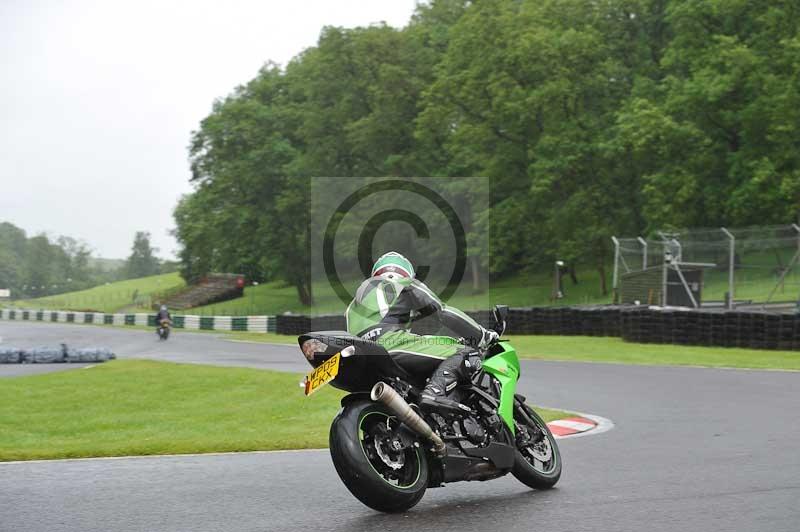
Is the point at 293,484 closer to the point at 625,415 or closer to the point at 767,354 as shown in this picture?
the point at 625,415

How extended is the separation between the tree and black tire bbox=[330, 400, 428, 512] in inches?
6706

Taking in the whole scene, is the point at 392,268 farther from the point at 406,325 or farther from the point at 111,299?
the point at 111,299

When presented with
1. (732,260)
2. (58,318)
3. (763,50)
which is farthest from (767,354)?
(58,318)

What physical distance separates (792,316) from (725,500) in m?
17.0

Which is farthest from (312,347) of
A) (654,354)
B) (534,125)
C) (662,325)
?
(534,125)

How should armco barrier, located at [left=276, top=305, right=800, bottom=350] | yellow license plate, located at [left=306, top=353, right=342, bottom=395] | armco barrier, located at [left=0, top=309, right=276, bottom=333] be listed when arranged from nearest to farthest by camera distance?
yellow license plate, located at [left=306, top=353, right=342, bottom=395], armco barrier, located at [left=276, top=305, right=800, bottom=350], armco barrier, located at [left=0, top=309, right=276, bottom=333]

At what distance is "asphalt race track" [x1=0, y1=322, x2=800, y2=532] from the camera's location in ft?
19.7

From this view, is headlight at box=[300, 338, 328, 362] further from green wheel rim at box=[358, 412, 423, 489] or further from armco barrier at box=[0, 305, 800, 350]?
armco barrier at box=[0, 305, 800, 350]

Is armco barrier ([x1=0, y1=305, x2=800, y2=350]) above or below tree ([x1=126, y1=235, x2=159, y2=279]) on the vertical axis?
below

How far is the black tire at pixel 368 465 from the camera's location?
19.8ft

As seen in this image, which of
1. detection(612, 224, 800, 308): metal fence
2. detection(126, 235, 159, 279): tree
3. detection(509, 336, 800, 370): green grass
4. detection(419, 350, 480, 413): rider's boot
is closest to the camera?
detection(419, 350, 480, 413): rider's boot

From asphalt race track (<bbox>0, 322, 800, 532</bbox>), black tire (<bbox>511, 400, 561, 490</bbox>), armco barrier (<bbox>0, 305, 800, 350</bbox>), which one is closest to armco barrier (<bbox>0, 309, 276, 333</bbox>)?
armco barrier (<bbox>0, 305, 800, 350</bbox>)

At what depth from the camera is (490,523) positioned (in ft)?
19.8

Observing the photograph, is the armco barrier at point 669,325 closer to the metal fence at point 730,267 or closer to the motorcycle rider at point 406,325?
the metal fence at point 730,267
